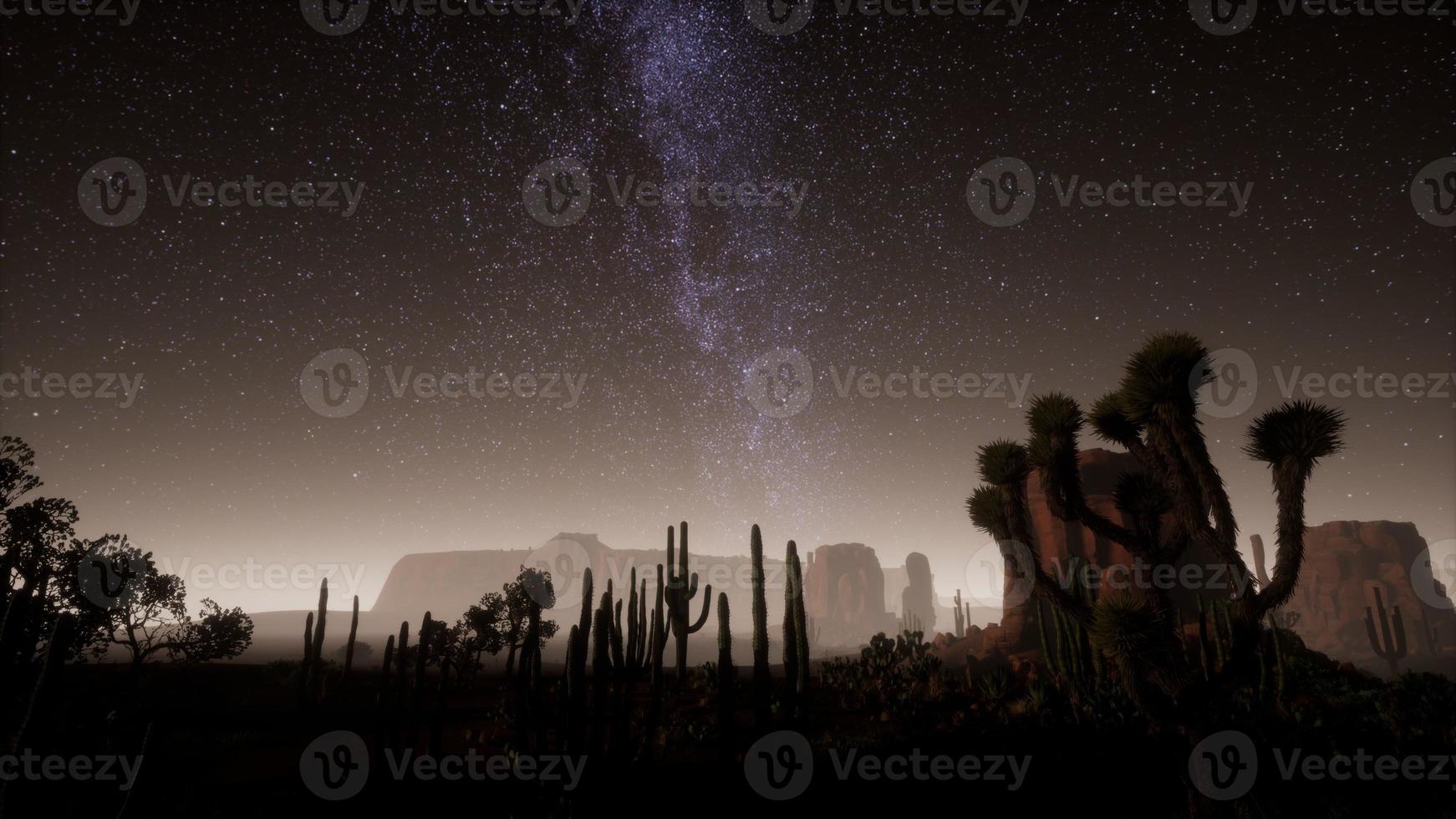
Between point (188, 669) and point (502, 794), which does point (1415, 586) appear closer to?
point (502, 794)

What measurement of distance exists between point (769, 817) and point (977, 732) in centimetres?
547

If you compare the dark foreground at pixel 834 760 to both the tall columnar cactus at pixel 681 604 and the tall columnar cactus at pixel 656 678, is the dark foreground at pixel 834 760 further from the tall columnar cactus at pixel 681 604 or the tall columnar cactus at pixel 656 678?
the tall columnar cactus at pixel 681 604

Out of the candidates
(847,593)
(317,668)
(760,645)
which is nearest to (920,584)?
(847,593)

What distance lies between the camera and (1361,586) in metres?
64.3

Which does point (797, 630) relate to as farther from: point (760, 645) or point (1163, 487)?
point (1163, 487)

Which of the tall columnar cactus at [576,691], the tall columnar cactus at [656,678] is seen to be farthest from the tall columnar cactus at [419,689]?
the tall columnar cactus at [656,678]

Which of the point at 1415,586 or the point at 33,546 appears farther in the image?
the point at 1415,586

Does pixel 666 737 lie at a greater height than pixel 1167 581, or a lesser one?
lesser

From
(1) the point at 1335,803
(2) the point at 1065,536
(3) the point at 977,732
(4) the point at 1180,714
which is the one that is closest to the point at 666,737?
(3) the point at 977,732

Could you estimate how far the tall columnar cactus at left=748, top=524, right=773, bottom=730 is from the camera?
10.2 m

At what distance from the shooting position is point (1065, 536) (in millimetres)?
41812

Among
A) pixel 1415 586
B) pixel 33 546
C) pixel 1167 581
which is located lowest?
pixel 1415 586

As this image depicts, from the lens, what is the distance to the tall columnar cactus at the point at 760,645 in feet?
33.4

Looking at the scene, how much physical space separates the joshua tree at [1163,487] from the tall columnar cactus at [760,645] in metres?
4.74
